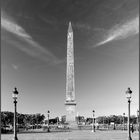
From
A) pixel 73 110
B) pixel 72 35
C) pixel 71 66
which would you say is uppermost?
pixel 72 35

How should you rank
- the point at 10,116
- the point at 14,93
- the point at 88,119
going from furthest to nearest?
1. the point at 88,119
2. the point at 10,116
3. the point at 14,93

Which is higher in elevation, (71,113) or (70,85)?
(70,85)

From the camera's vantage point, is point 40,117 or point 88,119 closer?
point 40,117

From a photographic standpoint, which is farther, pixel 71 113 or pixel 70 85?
pixel 71 113

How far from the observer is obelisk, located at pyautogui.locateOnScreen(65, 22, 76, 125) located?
5872cm

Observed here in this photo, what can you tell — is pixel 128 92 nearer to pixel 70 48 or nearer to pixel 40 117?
pixel 70 48

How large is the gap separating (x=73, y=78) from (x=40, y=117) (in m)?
80.3

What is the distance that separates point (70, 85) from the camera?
58.9 m

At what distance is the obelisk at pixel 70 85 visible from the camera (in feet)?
193

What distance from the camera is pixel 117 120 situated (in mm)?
149625

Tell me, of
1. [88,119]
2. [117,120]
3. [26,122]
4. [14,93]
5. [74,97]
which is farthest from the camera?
[88,119]

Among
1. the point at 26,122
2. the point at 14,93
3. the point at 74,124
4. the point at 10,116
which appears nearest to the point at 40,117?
the point at 26,122

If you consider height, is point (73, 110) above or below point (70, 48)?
below

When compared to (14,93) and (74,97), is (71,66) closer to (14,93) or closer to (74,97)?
(74,97)
